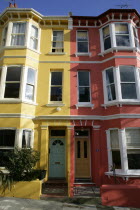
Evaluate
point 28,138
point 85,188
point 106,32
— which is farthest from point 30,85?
point 85,188

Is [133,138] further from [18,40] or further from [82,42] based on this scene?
[18,40]

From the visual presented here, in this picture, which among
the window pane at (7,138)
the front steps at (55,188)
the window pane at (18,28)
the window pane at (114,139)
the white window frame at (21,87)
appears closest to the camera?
the front steps at (55,188)

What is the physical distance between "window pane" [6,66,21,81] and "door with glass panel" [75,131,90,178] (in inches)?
206

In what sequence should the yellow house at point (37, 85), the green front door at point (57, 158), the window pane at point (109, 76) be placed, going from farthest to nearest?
the window pane at point (109, 76) < the green front door at point (57, 158) < the yellow house at point (37, 85)

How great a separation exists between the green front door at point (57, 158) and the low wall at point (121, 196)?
11.8 ft

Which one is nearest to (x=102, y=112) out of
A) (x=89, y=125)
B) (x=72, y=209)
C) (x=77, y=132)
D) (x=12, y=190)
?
(x=89, y=125)

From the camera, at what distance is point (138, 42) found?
11500 millimetres

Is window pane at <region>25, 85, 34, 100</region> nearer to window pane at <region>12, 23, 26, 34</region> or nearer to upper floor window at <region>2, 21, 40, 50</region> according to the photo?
upper floor window at <region>2, 21, 40, 50</region>

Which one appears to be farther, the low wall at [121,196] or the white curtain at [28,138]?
the white curtain at [28,138]

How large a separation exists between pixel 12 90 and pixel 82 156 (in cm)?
590

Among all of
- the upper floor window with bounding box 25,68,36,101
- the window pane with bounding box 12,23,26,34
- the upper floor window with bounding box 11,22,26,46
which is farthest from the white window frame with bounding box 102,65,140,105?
the window pane with bounding box 12,23,26,34

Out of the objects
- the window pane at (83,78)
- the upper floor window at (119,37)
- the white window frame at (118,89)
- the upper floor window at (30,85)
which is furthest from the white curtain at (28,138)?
the upper floor window at (119,37)

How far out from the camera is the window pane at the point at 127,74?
9.97 metres

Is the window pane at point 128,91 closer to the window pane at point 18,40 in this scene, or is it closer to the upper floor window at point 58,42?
the upper floor window at point 58,42
